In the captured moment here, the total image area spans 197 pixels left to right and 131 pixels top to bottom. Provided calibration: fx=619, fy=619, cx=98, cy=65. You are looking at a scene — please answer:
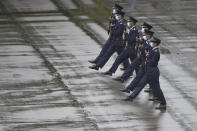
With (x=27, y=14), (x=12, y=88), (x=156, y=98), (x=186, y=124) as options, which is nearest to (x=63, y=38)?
(x=27, y=14)

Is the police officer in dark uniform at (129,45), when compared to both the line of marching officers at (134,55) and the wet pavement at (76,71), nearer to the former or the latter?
the line of marching officers at (134,55)

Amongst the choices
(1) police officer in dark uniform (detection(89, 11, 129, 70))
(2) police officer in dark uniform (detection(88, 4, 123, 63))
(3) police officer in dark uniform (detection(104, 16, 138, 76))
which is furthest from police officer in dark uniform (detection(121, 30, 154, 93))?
(2) police officer in dark uniform (detection(88, 4, 123, 63))

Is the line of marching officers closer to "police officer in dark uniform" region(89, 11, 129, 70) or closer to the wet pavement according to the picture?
"police officer in dark uniform" region(89, 11, 129, 70)

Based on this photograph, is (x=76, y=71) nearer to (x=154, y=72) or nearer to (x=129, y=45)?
(x=129, y=45)

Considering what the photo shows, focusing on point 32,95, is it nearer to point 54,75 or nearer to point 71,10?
point 54,75

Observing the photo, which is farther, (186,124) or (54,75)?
(54,75)

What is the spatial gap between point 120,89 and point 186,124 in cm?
256

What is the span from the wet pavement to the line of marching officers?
11.1 inches

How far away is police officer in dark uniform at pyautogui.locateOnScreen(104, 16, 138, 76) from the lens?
15.5 metres

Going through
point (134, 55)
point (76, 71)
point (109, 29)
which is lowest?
point (76, 71)

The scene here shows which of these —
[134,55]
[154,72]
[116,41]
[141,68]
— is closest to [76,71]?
[116,41]

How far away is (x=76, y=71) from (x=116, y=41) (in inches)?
53.5

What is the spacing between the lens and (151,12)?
76.5 feet

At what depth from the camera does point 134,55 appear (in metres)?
15.9
